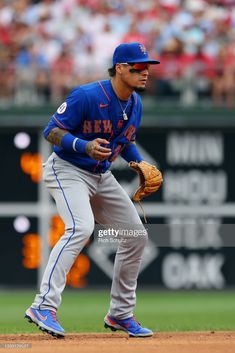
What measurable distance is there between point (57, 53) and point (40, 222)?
2405 millimetres

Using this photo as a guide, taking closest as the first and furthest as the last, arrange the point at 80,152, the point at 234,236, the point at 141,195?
the point at 80,152, the point at 141,195, the point at 234,236

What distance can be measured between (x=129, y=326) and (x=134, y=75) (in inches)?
67.6

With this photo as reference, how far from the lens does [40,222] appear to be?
12.9 m

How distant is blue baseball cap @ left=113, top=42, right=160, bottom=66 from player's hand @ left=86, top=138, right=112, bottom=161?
0.61 m

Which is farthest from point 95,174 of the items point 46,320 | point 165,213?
point 165,213

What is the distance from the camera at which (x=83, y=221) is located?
5.99 metres

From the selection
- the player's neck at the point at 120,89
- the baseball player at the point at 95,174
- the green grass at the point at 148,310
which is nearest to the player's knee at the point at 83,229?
the baseball player at the point at 95,174

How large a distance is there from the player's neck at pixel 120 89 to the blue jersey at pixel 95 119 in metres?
0.03

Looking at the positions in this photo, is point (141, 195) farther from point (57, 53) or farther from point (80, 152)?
point (57, 53)

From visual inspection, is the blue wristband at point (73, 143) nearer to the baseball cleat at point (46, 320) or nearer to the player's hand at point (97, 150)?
the player's hand at point (97, 150)

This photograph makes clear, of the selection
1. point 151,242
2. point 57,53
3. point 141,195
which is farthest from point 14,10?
point 141,195

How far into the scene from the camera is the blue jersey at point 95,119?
602 cm

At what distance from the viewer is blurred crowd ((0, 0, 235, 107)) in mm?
12781

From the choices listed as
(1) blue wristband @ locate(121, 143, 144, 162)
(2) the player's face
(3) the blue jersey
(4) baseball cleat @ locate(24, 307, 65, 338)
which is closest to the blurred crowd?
(1) blue wristband @ locate(121, 143, 144, 162)
